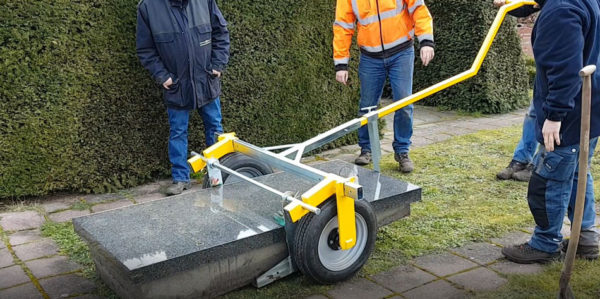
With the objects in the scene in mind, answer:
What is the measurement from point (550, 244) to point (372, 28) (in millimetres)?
2598

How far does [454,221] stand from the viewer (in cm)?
465

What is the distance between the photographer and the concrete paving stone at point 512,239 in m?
4.29

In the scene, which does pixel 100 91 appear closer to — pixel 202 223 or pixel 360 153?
pixel 202 223

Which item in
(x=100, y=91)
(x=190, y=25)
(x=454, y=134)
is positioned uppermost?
(x=190, y=25)

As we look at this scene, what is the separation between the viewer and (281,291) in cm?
365

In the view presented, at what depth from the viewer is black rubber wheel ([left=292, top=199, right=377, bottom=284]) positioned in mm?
3514

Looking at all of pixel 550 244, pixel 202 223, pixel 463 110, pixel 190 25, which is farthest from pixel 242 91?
pixel 463 110

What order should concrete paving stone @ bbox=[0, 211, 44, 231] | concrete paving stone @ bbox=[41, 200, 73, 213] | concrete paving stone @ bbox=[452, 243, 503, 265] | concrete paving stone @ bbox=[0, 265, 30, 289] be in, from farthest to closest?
concrete paving stone @ bbox=[41, 200, 73, 213] < concrete paving stone @ bbox=[0, 211, 44, 231] < concrete paving stone @ bbox=[452, 243, 503, 265] < concrete paving stone @ bbox=[0, 265, 30, 289]

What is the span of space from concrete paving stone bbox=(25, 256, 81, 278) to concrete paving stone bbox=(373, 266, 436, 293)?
1.91m

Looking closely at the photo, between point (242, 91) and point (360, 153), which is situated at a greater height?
point (242, 91)

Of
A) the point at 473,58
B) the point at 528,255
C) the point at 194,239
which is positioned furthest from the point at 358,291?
the point at 473,58

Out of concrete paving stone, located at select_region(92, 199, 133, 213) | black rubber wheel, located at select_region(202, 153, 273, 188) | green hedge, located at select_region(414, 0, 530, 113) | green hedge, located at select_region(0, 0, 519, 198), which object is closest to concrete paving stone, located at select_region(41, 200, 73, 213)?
green hedge, located at select_region(0, 0, 519, 198)

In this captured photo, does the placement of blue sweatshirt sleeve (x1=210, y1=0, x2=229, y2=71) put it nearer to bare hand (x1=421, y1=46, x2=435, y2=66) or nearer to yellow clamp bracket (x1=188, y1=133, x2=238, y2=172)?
yellow clamp bracket (x1=188, y1=133, x2=238, y2=172)

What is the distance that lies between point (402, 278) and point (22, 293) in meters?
2.21
